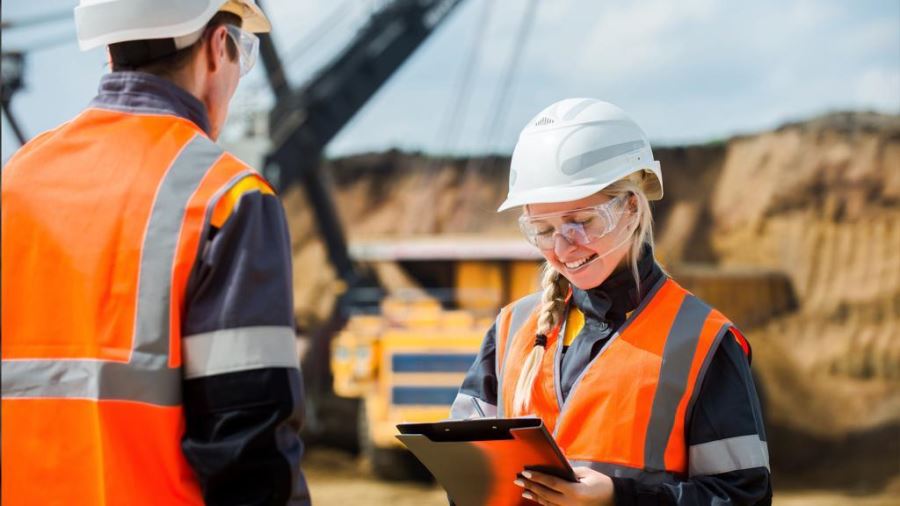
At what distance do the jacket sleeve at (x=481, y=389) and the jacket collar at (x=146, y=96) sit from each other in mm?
1016

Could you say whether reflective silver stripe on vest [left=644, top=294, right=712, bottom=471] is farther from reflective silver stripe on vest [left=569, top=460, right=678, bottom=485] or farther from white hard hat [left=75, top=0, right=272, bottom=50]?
white hard hat [left=75, top=0, right=272, bottom=50]

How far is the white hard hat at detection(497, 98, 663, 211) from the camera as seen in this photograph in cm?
230

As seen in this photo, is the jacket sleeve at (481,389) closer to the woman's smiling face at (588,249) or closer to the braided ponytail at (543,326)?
the braided ponytail at (543,326)

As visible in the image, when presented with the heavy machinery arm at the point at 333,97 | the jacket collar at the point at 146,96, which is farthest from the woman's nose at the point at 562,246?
the heavy machinery arm at the point at 333,97

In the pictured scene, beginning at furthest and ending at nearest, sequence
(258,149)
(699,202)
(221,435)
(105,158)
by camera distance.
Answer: (699,202) → (258,149) → (105,158) → (221,435)

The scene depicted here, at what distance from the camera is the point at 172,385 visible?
157cm

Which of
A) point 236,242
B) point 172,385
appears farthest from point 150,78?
point 172,385

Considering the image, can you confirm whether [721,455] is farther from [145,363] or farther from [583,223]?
[145,363]

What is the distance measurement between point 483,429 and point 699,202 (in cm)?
2393

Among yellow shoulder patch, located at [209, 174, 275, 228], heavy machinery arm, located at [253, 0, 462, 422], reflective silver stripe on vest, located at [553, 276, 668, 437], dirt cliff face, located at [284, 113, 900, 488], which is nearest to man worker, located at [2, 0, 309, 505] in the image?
yellow shoulder patch, located at [209, 174, 275, 228]

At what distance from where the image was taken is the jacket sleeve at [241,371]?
153 centimetres

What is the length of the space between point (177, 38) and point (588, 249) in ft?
3.30

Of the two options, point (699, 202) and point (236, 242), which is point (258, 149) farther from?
point (699, 202)

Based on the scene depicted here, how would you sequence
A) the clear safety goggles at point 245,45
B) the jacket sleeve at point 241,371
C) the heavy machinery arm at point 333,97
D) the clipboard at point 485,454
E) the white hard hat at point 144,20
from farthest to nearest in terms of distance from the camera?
the heavy machinery arm at point 333,97
the clipboard at point 485,454
the clear safety goggles at point 245,45
the white hard hat at point 144,20
the jacket sleeve at point 241,371
